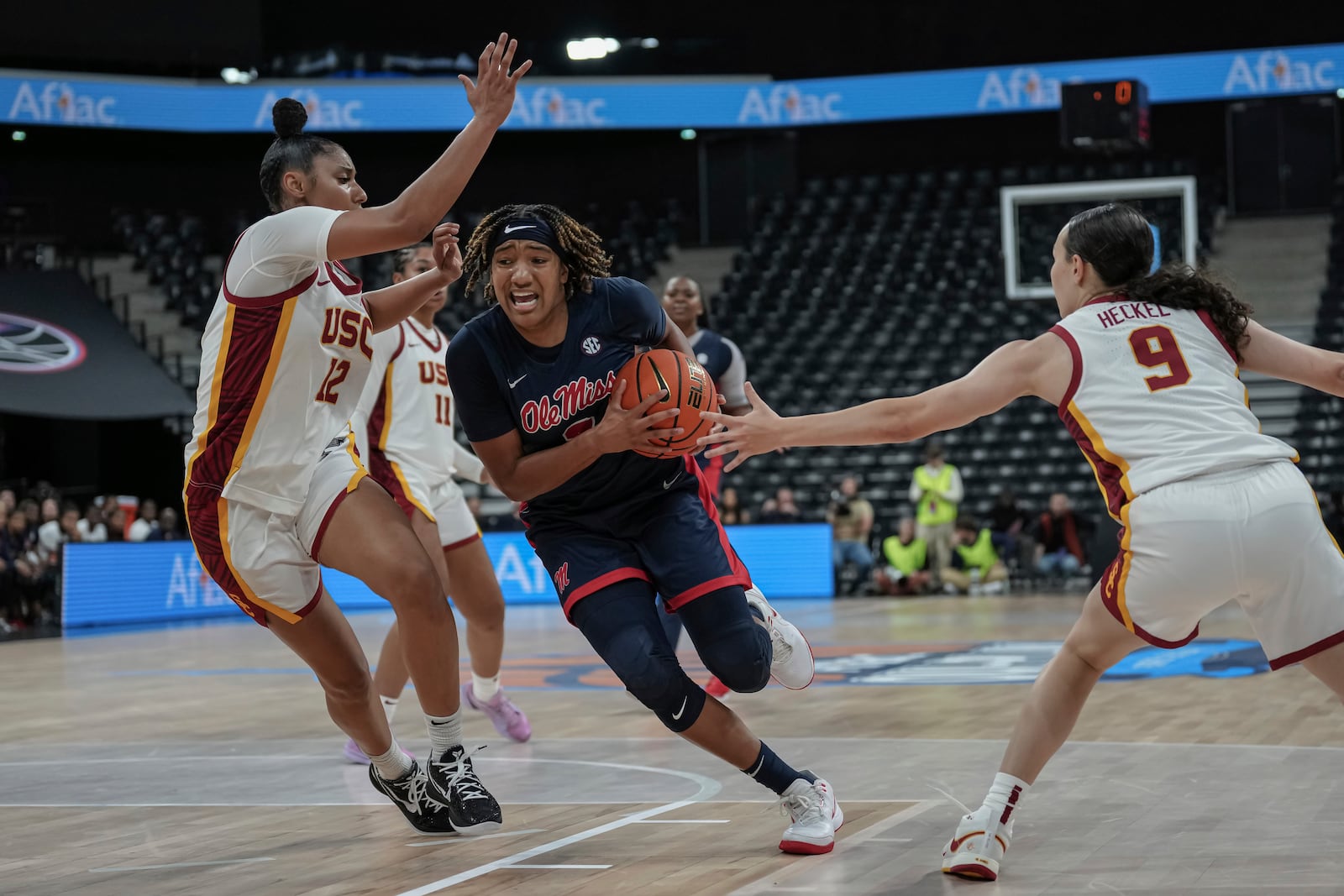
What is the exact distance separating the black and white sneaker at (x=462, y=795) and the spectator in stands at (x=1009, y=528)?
12.6 metres

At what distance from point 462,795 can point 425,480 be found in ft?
7.48

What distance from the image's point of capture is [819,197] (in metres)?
23.8

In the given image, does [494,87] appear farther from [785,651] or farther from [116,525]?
[116,525]

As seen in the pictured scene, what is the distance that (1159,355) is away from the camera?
364 cm

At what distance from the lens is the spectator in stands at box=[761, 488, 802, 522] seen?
16.8m

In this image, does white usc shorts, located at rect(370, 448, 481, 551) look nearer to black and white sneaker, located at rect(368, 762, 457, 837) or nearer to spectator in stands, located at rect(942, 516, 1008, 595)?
black and white sneaker, located at rect(368, 762, 457, 837)

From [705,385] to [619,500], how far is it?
1.38 feet

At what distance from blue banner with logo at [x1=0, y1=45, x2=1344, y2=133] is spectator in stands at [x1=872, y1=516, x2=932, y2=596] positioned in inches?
333

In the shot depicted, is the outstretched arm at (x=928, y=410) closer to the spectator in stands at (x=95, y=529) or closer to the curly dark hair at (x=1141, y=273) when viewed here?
the curly dark hair at (x=1141, y=273)

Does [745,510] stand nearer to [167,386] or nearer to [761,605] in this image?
[167,386]

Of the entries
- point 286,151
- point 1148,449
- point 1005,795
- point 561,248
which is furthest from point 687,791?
point 286,151

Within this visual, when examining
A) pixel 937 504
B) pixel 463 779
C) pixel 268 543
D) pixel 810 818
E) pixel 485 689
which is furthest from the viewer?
pixel 937 504

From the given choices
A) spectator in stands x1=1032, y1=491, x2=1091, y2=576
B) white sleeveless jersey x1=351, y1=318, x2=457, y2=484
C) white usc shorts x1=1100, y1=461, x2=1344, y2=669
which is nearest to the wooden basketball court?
white usc shorts x1=1100, y1=461, x2=1344, y2=669

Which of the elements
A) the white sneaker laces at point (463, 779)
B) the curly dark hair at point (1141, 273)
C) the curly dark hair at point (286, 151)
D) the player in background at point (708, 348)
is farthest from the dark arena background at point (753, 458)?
the curly dark hair at point (286, 151)
